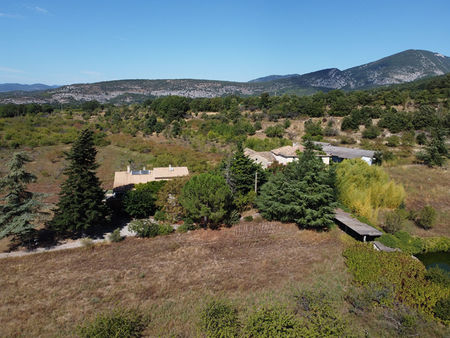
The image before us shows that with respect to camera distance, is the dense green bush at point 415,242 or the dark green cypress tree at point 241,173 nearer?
the dense green bush at point 415,242

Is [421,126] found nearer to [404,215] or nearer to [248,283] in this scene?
[404,215]

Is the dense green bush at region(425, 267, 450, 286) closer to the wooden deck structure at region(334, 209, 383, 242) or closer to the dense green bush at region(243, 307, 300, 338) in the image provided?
the wooden deck structure at region(334, 209, 383, 242)

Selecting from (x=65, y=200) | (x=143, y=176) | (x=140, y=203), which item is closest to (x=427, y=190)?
(x=140, y=203)

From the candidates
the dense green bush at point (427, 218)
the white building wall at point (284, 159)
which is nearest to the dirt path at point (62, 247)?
the dense green bush at point (427, 218)

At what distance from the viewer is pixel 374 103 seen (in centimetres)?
6756

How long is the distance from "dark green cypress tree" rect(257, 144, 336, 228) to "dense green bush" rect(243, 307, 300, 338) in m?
10.3

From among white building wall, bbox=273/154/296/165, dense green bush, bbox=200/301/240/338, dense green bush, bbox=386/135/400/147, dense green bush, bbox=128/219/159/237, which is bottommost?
dense green bush, bbox=128/219/159/237

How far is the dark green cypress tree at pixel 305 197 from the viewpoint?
19828 mm

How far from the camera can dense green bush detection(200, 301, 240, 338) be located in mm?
10055

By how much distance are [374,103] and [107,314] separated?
7598 cm

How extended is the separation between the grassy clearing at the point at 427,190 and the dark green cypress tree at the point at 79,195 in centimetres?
2621

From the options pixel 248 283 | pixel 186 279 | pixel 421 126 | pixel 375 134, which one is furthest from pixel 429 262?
pixel 421 126

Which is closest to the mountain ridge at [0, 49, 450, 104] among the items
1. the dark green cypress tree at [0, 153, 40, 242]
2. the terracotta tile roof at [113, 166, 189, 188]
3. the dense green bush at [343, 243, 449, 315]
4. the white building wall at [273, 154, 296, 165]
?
the white building wall at [273, 154, 296, 165]

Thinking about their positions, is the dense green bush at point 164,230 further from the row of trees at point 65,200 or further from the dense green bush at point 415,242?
the dense green bush at point 415,242
